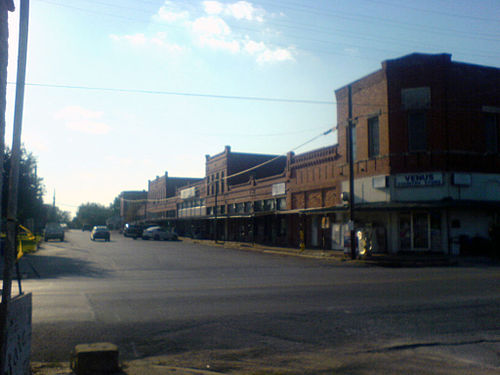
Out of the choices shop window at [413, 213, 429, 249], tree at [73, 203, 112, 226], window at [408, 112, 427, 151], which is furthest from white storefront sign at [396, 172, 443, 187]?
tree at [73, 203, 112, 226]

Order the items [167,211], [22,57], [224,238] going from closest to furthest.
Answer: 1. [22,57]
2. [224,238]
3. [167,211]

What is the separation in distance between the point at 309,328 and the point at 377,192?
73.3ft

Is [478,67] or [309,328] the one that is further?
[478,67]

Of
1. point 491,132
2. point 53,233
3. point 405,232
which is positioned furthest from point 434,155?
point 53,233

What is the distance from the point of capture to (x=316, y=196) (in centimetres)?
3641

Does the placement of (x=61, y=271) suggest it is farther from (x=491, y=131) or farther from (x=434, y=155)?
(x=491, y=131)

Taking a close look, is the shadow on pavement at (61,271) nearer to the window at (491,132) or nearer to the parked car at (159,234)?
the window at (491,132)

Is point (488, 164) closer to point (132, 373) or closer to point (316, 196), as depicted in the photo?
point (316, 196)

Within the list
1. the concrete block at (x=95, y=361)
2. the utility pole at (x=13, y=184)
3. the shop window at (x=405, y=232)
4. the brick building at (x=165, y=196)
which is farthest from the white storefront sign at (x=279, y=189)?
the brick building at (x=165, y=196)

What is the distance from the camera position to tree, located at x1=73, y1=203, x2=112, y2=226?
157 metres

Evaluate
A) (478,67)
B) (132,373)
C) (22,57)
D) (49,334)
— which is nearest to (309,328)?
(132,373)

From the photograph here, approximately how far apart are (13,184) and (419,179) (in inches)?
1017

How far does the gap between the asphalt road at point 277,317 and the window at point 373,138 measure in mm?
15979

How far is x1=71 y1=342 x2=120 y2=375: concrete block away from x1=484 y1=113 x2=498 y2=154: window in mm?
27897
